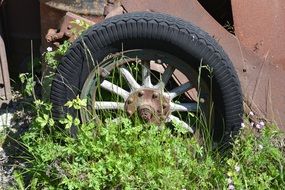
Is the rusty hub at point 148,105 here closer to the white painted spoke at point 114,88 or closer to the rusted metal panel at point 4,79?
the white painted spoke at point 114,88

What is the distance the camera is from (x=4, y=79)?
496 cm

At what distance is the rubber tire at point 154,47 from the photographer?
3.86 meters

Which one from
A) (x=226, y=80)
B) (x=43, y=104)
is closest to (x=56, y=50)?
(x=43, y=104)

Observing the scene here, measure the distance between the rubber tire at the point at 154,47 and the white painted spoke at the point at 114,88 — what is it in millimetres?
148

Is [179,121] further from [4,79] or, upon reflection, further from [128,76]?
[4,79]

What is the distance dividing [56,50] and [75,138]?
2.12 feet

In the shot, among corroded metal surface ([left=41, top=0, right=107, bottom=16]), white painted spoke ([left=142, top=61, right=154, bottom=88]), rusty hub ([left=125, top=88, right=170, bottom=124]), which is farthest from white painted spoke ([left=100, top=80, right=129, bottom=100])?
corroded metal surface ([left=41, top=0, right=107, bottom=16])

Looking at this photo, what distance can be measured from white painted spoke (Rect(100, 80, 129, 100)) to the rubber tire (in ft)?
0.49

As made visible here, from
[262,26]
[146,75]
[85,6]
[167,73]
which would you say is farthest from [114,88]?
[262,26]

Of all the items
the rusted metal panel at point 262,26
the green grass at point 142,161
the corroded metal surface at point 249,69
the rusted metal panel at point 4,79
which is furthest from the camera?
the rusted metal panel at point 4,79

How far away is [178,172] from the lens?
3803 mm

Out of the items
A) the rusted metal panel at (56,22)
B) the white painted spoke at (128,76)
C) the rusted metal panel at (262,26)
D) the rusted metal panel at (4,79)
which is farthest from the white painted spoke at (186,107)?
the rusted metal panel at (4,79)

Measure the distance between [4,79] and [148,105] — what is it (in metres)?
1.51

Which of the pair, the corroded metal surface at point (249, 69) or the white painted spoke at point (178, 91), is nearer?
the white painted spoke at point (178, 91)
